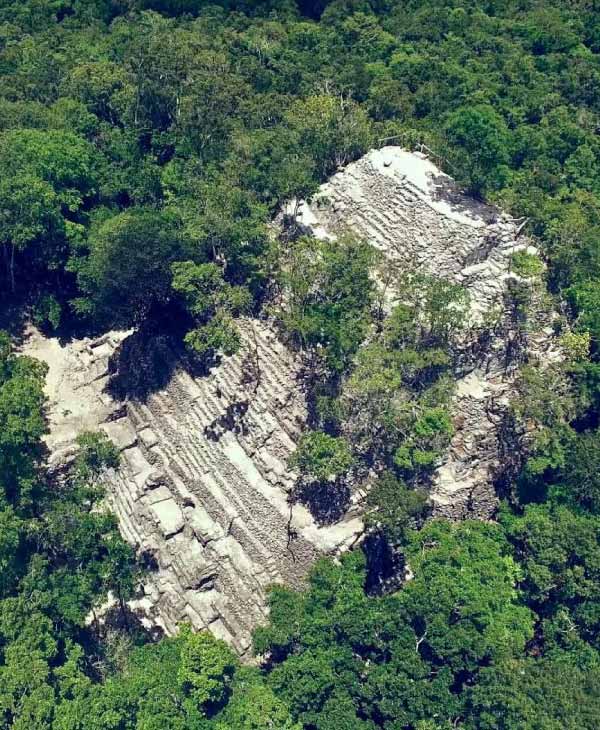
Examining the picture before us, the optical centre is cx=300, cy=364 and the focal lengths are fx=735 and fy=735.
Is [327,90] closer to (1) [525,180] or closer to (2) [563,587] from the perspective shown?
(1) [525,180]

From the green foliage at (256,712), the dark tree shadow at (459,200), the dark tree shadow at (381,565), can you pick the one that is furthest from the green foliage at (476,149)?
the green foliage at (256,712)

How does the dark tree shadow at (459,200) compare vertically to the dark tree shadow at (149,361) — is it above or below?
above

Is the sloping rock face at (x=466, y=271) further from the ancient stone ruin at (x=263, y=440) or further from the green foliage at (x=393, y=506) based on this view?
the green foliage at (x=393, y=506)

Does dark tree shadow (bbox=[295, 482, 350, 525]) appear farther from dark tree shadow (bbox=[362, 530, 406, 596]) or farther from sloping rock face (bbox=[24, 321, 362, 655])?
dark tree shadow (bbox=[362, 530, 406, 596])

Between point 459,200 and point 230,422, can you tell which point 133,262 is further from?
point 459,200

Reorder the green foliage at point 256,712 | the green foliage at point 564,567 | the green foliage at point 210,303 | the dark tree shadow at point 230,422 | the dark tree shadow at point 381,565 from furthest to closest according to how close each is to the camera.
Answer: the dark tree shadow at point 230,422, the green foliage at point 210,303, the dark tree shadow at point 381,565, the green foliage at point 564,567, the green foliage at point 256,712

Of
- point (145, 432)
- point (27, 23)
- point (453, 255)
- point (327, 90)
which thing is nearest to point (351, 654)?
point (145, 432)
